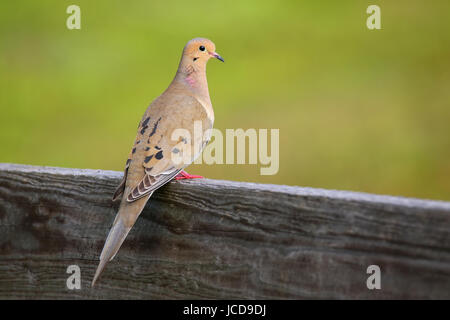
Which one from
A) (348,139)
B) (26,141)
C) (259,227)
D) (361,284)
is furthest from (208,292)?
(26,141)

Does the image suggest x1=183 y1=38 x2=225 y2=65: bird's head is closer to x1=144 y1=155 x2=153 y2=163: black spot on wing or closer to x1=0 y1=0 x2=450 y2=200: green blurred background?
x1=144 y1=155 x2=153 y2=163: black spot on wing

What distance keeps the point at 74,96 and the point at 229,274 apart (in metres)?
4.97

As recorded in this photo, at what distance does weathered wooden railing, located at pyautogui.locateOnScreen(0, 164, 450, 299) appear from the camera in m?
1.89

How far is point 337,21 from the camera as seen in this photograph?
7.05 meters

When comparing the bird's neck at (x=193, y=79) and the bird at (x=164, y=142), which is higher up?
the bird's neck at (x=193, y=79)

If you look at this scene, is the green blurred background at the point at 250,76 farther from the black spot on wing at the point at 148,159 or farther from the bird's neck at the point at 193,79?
the black spot on wing at the point at 148,159

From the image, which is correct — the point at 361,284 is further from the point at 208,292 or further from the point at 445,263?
the point at 208,292

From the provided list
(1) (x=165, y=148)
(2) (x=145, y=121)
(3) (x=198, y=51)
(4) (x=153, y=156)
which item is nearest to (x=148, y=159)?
(4) (x=153, y=156)

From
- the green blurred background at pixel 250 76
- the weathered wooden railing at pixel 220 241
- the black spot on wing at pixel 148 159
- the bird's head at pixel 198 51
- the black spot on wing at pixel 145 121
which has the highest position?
the green blurred background at pixel 250 76

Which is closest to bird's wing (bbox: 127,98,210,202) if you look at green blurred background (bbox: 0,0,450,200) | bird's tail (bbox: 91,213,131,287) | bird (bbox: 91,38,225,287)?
bird (bbox: 91,38,225,287)

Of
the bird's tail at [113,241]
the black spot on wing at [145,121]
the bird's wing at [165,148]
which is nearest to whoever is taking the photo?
the bird's tail at [113,241]

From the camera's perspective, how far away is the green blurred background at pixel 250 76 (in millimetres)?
6324

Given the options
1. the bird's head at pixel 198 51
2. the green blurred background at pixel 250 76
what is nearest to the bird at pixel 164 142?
the bird's head at pixel 198 51

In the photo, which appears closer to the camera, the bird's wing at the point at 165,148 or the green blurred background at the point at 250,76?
the bird's wing at the point at 165,148
